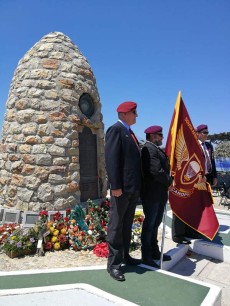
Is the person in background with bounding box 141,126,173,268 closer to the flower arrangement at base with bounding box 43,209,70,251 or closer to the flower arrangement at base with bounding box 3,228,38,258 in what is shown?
the flower arrangement at base with bounding box 43,209,70,251

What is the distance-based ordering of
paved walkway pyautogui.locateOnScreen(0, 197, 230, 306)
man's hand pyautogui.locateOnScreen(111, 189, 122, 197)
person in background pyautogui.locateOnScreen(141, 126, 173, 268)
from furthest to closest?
person in background pyautogui.locateOnScreen(141, 126, 173, 268) → man's hand pyautogui.locateOnScreen(111, 189, 122, 197) → paved walkway pyautogui.locateOnScreen(0, 197, 230, 306)

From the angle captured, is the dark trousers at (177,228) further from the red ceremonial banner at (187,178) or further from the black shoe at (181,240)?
the red ceremonial banner at (187,178)

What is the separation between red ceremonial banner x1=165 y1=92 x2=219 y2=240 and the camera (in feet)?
12.5

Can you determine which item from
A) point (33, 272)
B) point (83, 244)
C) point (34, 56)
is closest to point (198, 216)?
point (83, 244)

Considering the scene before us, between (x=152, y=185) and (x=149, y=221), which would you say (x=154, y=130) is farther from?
(x=149, y=221)

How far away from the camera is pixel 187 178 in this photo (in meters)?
4.00

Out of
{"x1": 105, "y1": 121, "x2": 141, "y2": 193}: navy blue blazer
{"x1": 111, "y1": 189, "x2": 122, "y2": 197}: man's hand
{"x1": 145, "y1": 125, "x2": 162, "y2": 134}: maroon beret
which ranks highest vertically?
{"x1": 145, "y1": 125, "x2": 162, "y2": 134}: maroon beret

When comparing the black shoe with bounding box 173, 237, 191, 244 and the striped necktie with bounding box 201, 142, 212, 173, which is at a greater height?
the striped necktie with bounding box 201, 142, 212, 173

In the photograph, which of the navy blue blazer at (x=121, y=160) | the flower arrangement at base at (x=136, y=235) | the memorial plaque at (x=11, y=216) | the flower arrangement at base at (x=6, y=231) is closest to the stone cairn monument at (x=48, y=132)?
the memorial plaque at (x=11, y=216)

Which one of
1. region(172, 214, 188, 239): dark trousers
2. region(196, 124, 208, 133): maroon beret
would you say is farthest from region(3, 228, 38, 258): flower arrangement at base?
region(196, 124, 208, 133): maroon beret

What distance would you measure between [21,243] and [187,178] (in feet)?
10.0

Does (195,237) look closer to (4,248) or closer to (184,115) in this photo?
(184,115)

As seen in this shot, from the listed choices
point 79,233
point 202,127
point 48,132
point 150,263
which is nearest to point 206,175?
point 202,127

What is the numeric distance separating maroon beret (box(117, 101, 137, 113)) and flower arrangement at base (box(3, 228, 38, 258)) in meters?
3.01
